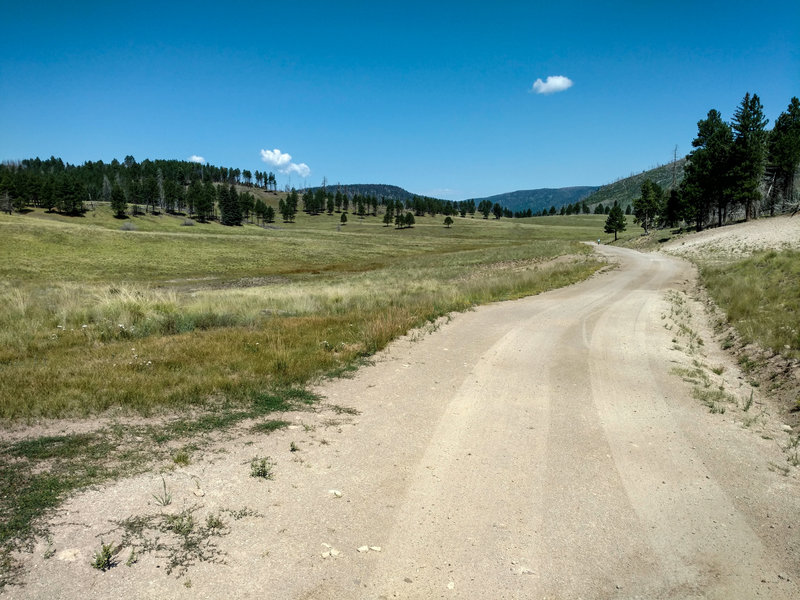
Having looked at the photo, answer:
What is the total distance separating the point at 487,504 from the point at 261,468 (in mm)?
2508

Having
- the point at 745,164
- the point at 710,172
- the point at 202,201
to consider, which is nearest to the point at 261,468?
the point at 745,164

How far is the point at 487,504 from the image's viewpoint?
480cm

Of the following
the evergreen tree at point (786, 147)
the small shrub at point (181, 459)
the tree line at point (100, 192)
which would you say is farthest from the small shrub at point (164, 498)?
the tree line at point (100, 192)

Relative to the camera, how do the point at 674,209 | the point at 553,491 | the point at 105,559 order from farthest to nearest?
1. the point at 674,209
2. the point at 553,491
3. the point at 105,559

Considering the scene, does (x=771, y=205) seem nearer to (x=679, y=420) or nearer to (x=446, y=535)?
(x=679, y=420)

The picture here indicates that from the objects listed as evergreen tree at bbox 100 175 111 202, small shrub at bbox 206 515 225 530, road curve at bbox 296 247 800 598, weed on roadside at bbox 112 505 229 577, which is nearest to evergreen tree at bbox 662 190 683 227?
road curve at bbox 296 247 800 598

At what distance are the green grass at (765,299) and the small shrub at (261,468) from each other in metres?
10.4

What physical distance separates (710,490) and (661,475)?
49 centimetres

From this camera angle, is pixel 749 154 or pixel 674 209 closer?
pixel 749 154

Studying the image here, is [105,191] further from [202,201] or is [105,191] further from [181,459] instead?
[181,459]

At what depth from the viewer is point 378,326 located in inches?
479

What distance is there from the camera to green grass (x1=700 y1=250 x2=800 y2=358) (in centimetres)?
1075

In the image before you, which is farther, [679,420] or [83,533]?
[679,420]

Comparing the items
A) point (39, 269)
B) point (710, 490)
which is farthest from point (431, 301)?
point (39, 269)
